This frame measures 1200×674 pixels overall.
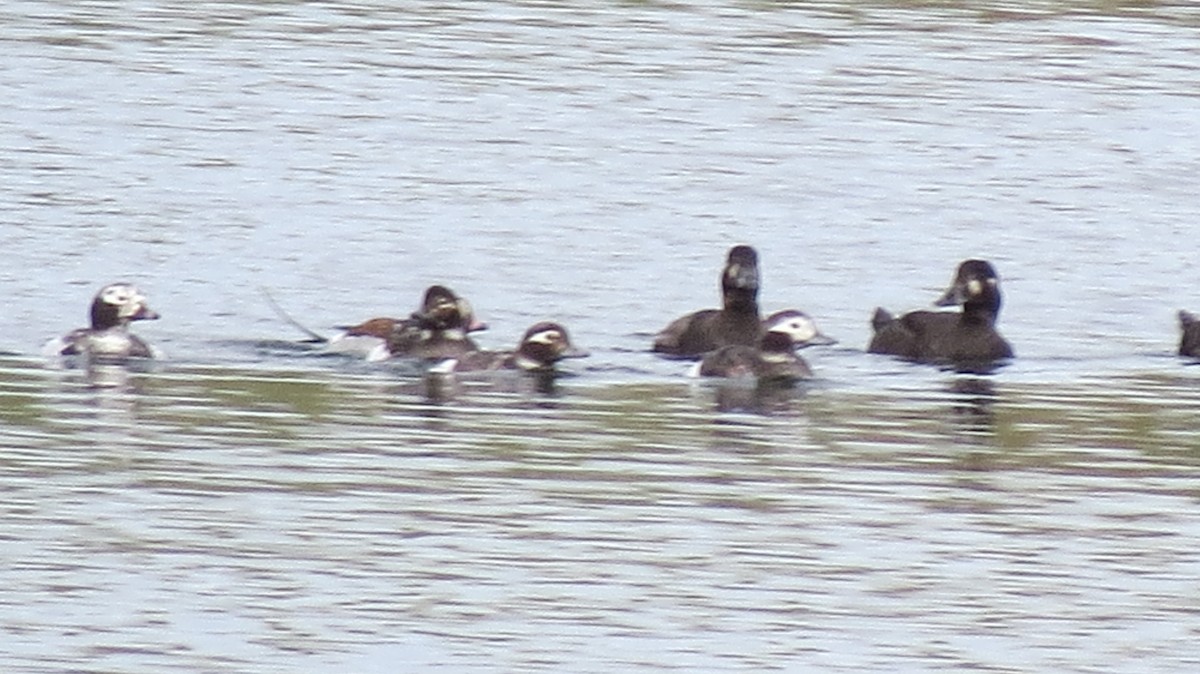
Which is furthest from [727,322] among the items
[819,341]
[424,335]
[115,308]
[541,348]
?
[115,308]

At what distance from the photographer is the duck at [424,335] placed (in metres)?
16.7

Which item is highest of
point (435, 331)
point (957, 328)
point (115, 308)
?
point (115, 308)

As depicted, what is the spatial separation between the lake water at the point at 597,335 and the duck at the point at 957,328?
0.86 ft

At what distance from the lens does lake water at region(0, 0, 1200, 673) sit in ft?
35.6

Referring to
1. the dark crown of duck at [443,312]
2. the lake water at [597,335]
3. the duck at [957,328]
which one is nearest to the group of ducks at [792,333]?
the duck at [957,328]

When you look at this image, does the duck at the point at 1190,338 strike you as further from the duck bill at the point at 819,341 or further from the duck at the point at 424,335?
the duck at the point at 424,335

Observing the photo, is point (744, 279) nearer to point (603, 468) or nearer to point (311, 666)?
point (603, 468)

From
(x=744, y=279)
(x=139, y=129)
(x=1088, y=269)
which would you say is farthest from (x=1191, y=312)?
(x=139, y=129)

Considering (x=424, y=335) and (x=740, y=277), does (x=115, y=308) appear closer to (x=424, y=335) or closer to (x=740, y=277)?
(x=424, y=335)

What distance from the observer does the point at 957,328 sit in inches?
677

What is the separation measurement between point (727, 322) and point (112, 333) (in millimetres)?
2767

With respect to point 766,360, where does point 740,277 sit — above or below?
above

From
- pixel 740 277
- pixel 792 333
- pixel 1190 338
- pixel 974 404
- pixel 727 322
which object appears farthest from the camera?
pixel 740 277

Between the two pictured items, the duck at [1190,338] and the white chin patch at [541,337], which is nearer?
the white chin patch at [541,337]
